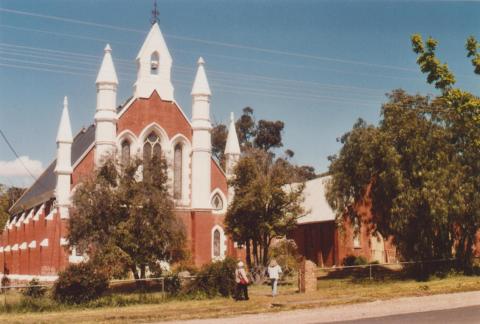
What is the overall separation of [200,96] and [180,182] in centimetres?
694

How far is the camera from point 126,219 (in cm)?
2834

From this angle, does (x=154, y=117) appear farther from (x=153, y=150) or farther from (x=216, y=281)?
(x=216, y=281)

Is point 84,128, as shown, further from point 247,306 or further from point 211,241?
point 247,306

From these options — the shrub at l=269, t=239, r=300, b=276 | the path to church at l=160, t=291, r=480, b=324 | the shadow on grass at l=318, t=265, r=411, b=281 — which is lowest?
the path to church at l=160, t=291, r=480, b=324

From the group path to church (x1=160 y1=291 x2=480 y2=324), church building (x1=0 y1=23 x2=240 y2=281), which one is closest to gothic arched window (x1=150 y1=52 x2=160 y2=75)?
church building (x1=0 y1=23 x2=240 y2=281)

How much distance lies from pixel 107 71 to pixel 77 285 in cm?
2262

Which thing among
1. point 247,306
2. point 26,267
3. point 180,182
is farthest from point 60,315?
point 26,267

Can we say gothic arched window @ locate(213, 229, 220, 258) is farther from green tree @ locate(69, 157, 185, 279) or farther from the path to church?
the path to church

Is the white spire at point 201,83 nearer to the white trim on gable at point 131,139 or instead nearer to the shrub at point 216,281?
the white trim on gable at point 131,139

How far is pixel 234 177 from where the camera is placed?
121 feet

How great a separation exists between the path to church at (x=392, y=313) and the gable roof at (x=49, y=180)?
27.0 m

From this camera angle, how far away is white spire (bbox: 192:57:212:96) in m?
45.5

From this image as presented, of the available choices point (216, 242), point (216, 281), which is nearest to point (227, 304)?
point (216, 281)

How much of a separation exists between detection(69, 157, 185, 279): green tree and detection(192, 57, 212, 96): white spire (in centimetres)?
1735
